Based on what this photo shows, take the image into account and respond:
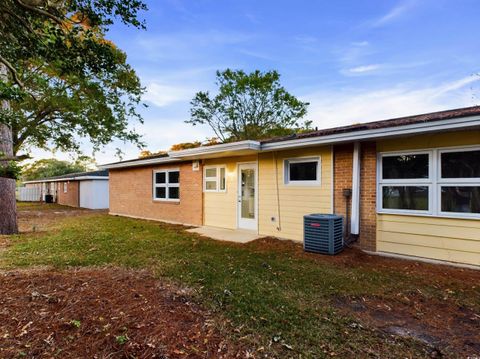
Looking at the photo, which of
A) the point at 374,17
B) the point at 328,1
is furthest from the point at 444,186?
the point at 328,1

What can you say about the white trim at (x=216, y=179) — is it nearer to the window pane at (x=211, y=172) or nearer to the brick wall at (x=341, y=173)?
the window pane at (x=211, y=172)

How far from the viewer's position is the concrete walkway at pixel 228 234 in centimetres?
724

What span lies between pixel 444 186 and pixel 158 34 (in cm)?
892

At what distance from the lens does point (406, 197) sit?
542cm

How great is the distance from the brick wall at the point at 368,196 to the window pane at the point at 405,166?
0.23 meters

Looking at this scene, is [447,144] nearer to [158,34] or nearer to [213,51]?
[158,34]

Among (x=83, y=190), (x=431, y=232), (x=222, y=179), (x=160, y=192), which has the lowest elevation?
(x=431, y=232)

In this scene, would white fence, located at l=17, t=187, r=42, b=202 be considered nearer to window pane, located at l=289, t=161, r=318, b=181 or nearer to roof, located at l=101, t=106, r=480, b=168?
roof, located at l=101, t=106, r=480, b=168

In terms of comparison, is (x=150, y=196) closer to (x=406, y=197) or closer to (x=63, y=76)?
(x=63, y=76)

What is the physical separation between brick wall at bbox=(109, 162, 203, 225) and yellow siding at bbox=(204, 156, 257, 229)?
15.8 inches

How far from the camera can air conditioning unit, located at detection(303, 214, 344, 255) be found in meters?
5.57

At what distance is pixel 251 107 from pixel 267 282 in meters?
20.6

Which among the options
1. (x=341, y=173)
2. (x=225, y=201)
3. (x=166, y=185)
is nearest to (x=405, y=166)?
(x=341, y=173)

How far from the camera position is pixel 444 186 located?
495cm
